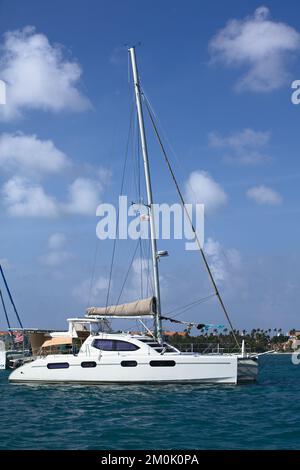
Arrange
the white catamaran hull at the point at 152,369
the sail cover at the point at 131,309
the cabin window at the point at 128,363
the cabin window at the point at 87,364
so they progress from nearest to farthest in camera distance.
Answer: the white catamaran hull at the point at 152,369
the cabin window at the point at 128,363
the cabin window at the point at 87,364
the sail cover at the point at 131,309

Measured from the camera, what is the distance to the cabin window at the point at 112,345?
31.8 metres

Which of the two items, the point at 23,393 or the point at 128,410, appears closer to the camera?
the point at 128,410

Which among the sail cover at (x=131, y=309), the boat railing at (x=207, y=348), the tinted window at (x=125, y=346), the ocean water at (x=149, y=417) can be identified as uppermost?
the sail cover at (x=131, y=309)

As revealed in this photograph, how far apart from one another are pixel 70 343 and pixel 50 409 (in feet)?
38.0

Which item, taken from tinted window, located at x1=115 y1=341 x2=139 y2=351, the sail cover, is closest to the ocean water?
tinted window, located at x1=115 y1=341 x2=139 y2=351

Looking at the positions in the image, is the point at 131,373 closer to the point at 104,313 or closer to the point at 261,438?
the point at 104,313

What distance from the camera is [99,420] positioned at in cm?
2161

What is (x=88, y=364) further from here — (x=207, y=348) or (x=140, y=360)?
(x=207, y=348)

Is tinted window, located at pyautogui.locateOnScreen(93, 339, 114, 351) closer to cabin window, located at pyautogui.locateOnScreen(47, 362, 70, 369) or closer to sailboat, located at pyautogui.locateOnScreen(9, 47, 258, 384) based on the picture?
sailboat, located at pyautogui.locateOnScreen(9, 47, 258, 384)

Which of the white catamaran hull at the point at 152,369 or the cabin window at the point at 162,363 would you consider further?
the cabin window at the point at 162,363

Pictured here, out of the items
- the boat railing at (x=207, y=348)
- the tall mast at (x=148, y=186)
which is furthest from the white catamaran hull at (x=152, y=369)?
the tall mast at (x=148, y=186)

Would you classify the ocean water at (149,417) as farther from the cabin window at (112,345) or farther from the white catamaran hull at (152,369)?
the cabin window at (112,345)

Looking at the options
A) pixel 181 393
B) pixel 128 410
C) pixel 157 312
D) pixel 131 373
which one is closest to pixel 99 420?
pixel 128 410

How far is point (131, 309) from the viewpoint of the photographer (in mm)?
34688
